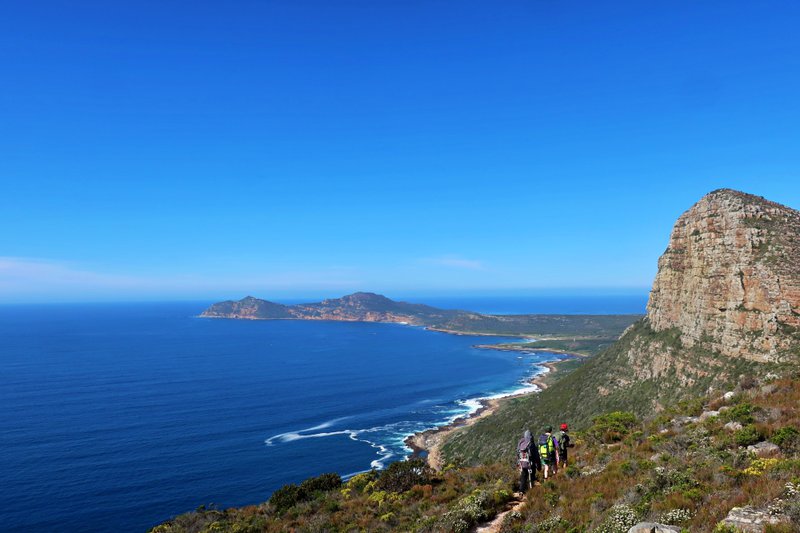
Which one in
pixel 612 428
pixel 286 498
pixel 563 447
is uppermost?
pixel 563 447

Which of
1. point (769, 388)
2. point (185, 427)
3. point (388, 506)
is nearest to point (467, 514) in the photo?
point (388, 506)

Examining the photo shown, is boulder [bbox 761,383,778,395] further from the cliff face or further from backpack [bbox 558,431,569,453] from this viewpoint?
the cliff face

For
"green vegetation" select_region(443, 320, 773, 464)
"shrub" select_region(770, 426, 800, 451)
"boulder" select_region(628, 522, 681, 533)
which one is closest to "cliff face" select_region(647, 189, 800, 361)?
"green vegetation" select_region(443, 320, 773, 464)

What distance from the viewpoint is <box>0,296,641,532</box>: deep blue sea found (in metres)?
68.4

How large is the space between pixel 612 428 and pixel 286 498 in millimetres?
23195

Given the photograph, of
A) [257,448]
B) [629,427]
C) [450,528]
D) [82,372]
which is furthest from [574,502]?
[82,372]

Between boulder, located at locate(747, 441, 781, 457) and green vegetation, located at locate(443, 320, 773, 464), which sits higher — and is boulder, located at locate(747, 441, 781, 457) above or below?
above

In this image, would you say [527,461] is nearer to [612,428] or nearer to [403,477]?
[403,477]

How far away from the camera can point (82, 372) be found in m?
157

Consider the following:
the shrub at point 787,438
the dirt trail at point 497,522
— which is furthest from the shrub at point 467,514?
the shrub at point 787,438

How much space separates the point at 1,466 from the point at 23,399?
178ft

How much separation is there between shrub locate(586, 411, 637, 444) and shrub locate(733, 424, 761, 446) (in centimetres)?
916

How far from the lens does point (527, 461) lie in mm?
20703

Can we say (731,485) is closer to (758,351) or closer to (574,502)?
(574,502)
